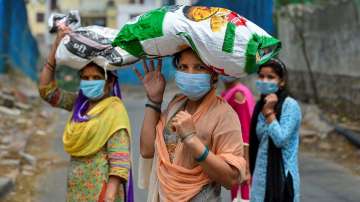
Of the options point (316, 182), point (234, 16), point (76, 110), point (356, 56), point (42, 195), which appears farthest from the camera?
point (356, 56)

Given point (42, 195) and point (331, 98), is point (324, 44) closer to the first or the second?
point (331, 98)

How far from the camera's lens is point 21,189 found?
781 cm

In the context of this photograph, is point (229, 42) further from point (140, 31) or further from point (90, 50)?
point (90, 50)

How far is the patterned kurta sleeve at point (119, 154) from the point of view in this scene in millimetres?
3975

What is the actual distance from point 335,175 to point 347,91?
375 cm

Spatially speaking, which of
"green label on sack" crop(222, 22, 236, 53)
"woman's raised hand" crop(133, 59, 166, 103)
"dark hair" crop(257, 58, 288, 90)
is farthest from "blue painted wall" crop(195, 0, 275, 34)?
"green label on sack" crop(222, 22, 236, 53)

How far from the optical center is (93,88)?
409 cm

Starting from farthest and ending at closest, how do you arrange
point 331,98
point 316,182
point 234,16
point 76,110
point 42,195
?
1. point 331,98
2. point 316,182
3. point 42,195
4. point 76,110
5. point 234,16

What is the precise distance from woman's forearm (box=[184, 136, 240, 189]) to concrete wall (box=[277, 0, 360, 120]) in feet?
30.4

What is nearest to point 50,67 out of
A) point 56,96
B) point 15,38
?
point 56,96

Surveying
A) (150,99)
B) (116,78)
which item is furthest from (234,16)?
(116,78)

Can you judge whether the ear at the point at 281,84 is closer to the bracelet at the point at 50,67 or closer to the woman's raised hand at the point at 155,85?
the bracelet at the point at 50,67

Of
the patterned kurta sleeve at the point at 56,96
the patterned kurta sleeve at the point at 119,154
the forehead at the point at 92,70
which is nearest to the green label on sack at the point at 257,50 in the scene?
the patterned kurta sleeve at the point at 119,154

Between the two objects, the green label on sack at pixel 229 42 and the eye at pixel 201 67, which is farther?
the eye at pixel 201 67
